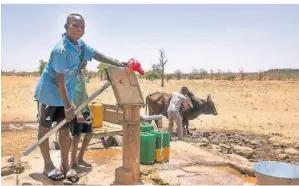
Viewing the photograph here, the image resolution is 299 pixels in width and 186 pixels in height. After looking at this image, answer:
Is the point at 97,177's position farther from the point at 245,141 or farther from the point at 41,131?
the point at 245,141

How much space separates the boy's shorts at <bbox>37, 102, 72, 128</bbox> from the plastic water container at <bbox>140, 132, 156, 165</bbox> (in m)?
2.08

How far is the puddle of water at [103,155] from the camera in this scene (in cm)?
556

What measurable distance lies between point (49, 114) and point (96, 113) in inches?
118

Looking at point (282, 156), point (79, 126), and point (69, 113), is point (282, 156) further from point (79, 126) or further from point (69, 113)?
point (69, 113)

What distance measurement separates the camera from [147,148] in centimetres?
559

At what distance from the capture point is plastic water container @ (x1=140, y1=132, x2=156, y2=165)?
5602mm

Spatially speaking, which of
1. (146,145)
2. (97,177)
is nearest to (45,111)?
(97,177)

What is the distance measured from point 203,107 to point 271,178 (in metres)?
8.66

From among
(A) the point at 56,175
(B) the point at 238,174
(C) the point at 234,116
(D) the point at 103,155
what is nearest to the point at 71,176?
(A) the point at 56,175

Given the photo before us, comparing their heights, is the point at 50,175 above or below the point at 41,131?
below

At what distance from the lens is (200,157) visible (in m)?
6.16

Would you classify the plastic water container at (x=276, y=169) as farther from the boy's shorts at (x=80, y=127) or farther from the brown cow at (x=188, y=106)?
the brown cow at (x=188, y=106)

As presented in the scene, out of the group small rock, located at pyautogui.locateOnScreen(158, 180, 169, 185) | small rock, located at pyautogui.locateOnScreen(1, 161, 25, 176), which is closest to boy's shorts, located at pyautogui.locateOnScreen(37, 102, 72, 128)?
small rock, located at pyautogui.locateOnScreen(1, 161, 25, 176)

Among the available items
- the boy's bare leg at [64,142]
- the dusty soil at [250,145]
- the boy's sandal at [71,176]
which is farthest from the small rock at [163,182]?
the dusty soil at [250,145]
